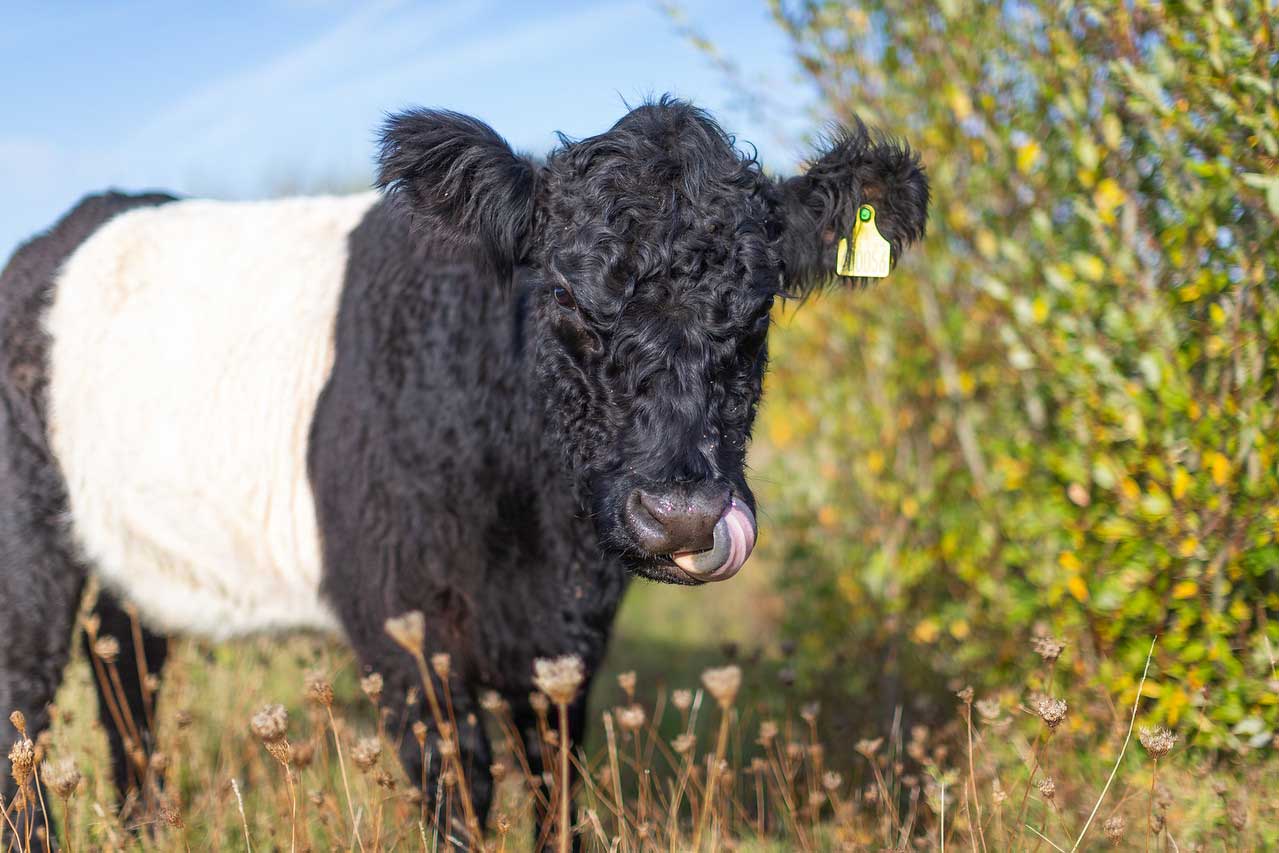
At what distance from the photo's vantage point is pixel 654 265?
8.34 feet

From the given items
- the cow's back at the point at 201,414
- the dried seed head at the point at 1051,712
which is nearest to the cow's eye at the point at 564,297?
the cow's back at the point at 201,414

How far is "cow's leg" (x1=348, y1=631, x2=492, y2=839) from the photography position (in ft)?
9.94

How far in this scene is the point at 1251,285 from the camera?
122 inches

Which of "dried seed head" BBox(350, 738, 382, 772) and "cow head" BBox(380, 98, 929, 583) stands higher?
"cow head" BBox(380, 98, 929, 583)

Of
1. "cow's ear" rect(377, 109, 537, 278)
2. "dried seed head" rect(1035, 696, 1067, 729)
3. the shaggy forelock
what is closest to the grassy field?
"dried seed head" rect(1035, 696, 1067, 729)

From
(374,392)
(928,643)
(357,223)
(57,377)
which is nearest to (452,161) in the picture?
(374,392)

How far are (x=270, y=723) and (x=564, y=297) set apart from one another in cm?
132

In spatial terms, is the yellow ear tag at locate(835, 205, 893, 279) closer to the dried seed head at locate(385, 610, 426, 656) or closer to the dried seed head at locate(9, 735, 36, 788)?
the dried seed head at locate(385, 610, 426, 656)

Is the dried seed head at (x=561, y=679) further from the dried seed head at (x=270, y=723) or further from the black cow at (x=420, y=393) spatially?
the dried seed head at (x=270, y=723)

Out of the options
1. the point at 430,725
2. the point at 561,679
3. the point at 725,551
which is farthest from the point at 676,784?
the point at 725,551

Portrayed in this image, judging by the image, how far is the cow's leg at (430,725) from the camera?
119 inches

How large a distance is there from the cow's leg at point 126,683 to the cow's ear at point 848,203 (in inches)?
118

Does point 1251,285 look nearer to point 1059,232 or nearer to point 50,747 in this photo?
point 1059,232

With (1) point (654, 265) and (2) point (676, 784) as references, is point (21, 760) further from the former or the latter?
(2) point (676, 784)
